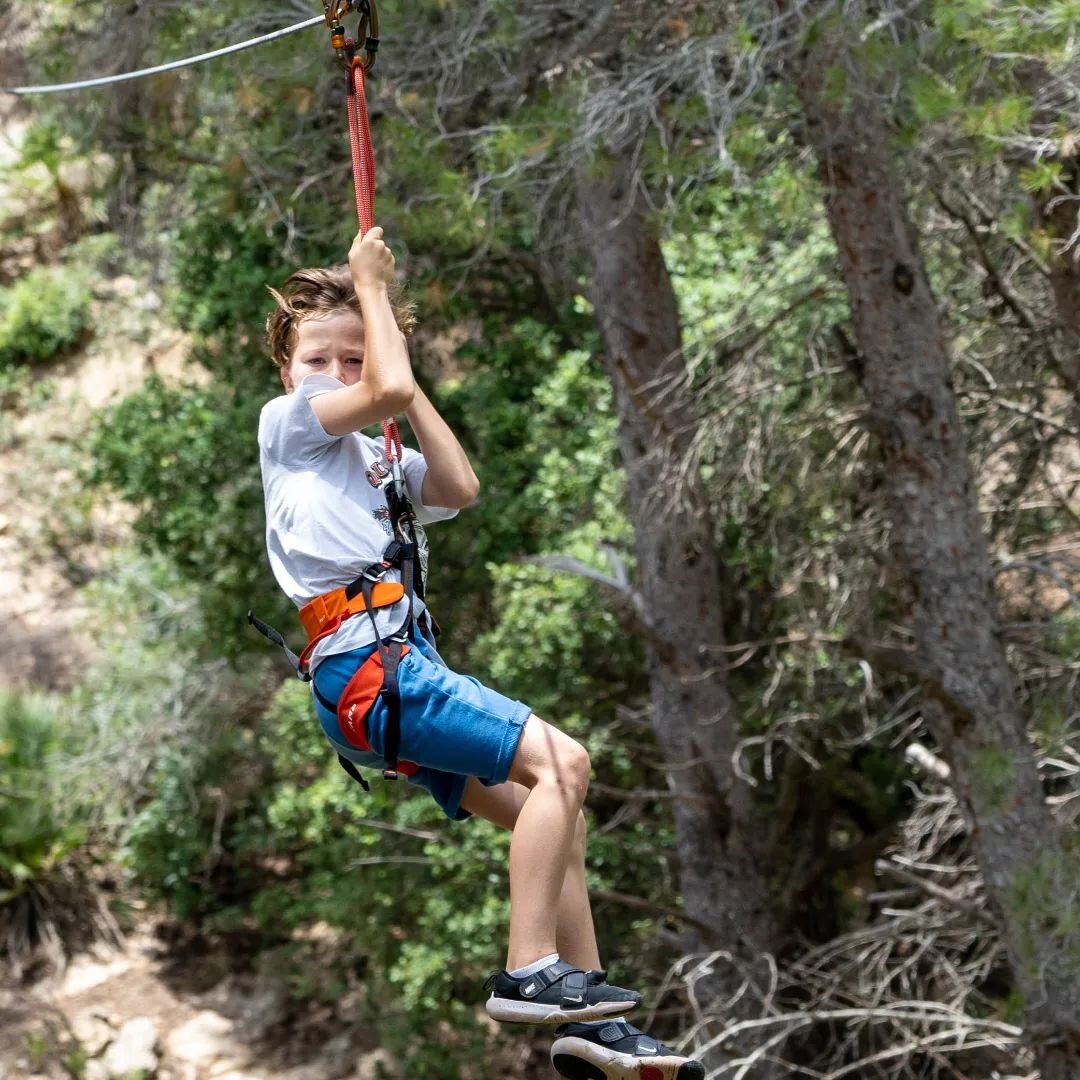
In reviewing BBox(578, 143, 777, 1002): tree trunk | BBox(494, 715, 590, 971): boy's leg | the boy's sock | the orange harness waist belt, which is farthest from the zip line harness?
BBox(578, 143, 777, 1002): tree trunk

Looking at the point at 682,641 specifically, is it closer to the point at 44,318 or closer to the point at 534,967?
the point at 534,967

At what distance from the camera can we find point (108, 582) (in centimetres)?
1384

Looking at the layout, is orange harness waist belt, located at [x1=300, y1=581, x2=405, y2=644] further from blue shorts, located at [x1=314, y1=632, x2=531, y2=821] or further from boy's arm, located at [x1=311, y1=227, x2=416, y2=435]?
boy's arm, located at [x1=311, y1=227, x2=416, y2=435]

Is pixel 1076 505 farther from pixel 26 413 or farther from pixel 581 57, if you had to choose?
pixel 26 413

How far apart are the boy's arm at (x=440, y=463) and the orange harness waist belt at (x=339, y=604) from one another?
245mm

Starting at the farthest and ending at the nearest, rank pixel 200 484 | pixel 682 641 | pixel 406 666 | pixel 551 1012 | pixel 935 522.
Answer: pixel 200 484 < pixel 682 641 < pixel 935 522 < pixel 406 666 < pixel 551 1012

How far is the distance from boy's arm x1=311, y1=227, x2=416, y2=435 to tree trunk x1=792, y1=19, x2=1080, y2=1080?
4.25 meters

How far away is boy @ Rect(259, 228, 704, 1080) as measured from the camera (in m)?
3.13

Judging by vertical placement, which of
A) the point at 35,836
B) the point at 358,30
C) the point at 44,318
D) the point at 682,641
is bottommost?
the point at 35,836

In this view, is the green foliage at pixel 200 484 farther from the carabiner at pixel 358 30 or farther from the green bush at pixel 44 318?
the carabiner at pixel 358 30

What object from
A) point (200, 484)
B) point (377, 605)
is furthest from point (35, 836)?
point (377, 605)

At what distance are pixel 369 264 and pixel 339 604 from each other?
660mm

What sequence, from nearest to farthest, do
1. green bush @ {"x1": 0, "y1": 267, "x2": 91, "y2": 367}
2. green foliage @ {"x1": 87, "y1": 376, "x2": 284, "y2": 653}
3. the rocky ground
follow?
green foliage @ {"x1": 87, "y1": 376, "x2": 284, "y2": 653} → the rocky ground → green bush @ {"x1": 0, "y1": 267, "x2": 91, "y2": 367}

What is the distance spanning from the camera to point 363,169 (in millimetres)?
3400
